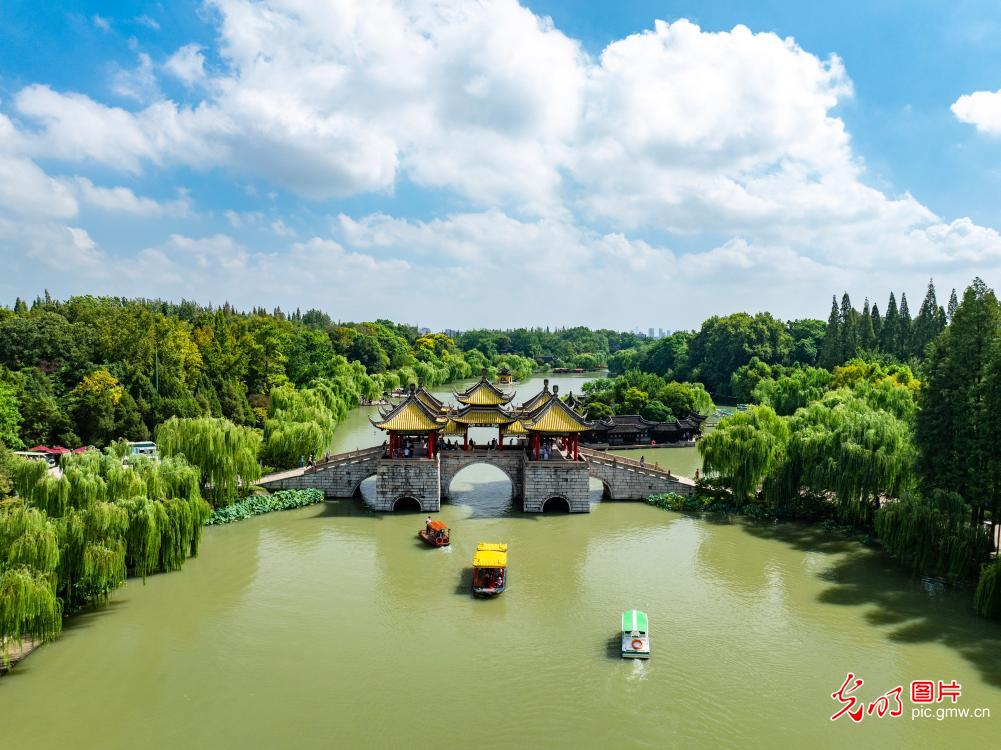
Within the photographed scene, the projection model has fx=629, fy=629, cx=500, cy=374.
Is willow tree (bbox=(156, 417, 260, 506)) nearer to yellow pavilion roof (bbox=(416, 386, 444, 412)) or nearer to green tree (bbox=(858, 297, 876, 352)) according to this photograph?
yellow pavilion roof (bbox=(416, 386, 444, 412))

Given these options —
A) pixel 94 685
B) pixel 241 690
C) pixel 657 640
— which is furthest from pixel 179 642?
pixel 657 640

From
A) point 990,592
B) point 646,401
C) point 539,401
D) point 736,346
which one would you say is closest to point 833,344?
point 736,346

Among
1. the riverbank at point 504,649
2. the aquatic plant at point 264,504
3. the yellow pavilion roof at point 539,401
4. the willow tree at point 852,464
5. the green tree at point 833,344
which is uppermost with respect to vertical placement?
the green tree at point 833,344

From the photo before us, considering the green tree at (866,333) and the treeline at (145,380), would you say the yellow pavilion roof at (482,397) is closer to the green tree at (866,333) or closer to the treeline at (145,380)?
the treeline at (145,380)

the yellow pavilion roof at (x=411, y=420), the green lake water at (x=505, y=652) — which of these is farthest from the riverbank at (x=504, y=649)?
the yellow pavilion roof at (x=411, y=420)

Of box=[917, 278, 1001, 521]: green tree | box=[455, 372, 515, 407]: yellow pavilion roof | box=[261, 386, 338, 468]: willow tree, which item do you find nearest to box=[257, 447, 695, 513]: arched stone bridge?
box=[261, 386, 338, 468]: willow tree
